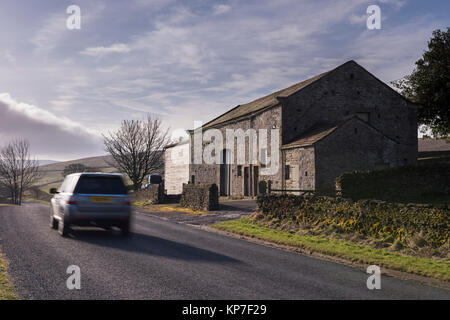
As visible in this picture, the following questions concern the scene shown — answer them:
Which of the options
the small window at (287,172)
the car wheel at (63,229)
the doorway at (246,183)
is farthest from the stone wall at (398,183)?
the doorway at (246,183)

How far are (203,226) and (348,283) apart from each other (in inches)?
425

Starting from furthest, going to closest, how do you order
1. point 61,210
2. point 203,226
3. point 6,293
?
point 203,226 < point 61,210 < point 6,293

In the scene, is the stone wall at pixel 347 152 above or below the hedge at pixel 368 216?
above

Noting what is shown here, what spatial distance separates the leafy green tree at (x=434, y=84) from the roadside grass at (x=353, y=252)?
88.6 ft

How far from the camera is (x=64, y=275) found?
7.30 m

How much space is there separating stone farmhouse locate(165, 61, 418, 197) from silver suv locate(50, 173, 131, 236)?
651 inches

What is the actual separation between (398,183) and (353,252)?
1165 cm

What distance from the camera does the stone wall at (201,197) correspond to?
2330cm

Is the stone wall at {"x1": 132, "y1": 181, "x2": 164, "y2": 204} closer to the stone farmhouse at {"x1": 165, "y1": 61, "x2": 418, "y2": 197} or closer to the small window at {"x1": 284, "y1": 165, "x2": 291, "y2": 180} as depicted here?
the stone farmhouse at {"x1": 165, "y1": 61, "x2": 418, "y2": 197}

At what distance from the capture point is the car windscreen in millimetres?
11914

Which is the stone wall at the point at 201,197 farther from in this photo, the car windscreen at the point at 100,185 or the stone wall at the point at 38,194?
the stone wall at the point at 38,194

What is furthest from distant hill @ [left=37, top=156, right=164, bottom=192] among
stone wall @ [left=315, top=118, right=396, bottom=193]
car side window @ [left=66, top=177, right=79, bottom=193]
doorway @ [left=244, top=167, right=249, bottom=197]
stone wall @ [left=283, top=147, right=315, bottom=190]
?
car side window @ [left=66, top=177, right=79, bottom=193]

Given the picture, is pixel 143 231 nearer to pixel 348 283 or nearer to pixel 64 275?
pixel 64 275
